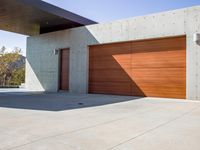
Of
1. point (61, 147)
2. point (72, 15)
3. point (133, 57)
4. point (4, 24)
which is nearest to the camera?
point (61, 147)

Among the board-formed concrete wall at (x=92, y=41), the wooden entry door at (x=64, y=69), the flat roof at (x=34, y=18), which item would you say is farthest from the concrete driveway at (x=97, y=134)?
the wooden entry door at (x=64, y=69)

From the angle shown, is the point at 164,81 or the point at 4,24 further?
the point at 4,24

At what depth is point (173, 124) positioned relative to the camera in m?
3.99

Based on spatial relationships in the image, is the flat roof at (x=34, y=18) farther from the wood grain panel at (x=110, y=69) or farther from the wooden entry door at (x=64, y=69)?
the wood grain panel at (x=110, y=69)

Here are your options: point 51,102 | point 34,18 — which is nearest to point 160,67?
point 51,102

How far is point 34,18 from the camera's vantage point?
41.5 ft

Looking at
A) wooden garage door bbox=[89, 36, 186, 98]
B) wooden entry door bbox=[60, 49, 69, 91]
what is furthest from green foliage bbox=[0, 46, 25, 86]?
wooden garage door bbox=[89, 36, 186, 98]

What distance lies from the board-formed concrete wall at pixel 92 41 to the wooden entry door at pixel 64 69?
0.29 m

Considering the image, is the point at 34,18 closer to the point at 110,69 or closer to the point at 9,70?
the point at 110,69

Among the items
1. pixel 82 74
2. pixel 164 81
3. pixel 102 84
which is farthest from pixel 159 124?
pixel 82 74

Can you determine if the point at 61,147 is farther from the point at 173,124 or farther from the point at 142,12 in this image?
the point at 142,12

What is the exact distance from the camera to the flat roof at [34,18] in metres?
10.7

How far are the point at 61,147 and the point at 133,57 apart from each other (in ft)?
28.1

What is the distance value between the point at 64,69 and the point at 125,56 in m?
4.23
